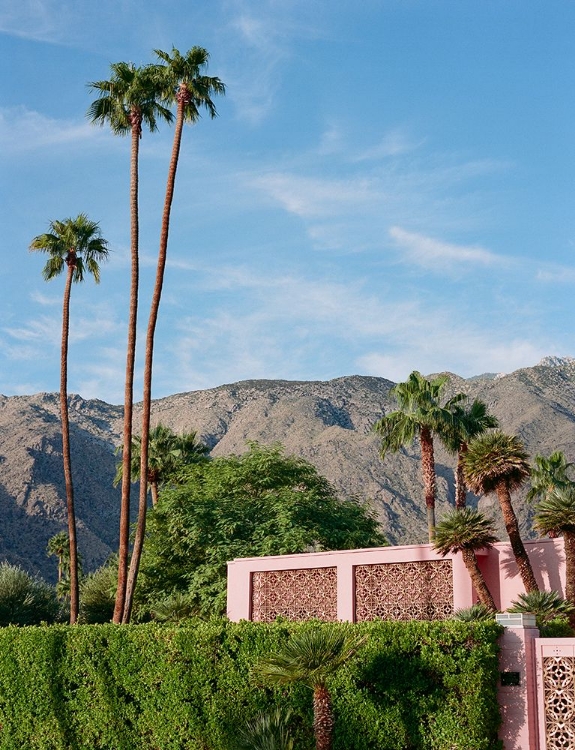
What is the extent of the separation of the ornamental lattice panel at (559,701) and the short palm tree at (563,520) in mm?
6216

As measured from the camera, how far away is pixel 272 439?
138250 mm

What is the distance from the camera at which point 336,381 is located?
6442 inches

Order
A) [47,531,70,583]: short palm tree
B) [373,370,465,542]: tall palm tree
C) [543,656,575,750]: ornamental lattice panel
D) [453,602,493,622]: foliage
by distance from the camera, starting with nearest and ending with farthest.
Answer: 1. [543,656,575,750]: ornamental lattice panel
2. [453,602,493,622]: foliage
3. [373,370,465,542]: tall palm tree
4. [47,531,70,583]: short palm tree

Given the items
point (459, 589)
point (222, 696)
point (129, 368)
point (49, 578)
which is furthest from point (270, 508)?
point (49, 578)

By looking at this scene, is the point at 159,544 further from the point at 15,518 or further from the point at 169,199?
the point at 15,518

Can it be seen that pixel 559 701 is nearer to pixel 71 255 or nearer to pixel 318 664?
pixel 318 664

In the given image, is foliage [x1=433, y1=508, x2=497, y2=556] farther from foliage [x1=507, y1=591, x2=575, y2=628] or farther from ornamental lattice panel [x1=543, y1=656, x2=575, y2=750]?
ornamental lattice panel [x1=543, y1=656, x2=575, y2=750]

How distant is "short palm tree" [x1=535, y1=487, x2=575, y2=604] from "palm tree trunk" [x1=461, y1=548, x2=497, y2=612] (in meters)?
1.85

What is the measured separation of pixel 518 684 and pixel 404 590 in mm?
6368

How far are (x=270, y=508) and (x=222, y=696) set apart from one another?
19229 millimetres

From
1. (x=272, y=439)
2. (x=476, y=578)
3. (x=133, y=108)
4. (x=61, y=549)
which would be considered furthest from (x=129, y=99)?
(x=272, y=439)

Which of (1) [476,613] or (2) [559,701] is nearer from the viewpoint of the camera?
(2) [559,701]

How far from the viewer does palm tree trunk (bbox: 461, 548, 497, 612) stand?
824 inches

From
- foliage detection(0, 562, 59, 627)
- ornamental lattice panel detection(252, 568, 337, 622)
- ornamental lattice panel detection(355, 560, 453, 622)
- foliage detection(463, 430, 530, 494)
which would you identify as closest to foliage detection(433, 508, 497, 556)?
ornamental lattice panel detection(355, 560, 453, 622)
